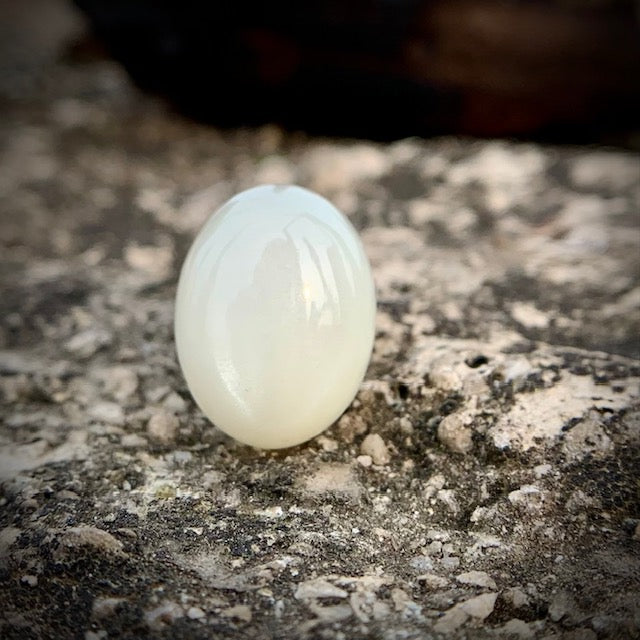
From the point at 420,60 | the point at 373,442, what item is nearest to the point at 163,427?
the point at 373,442

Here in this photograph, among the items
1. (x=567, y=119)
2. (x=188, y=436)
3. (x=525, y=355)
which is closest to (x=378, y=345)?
(x=525, y=355)

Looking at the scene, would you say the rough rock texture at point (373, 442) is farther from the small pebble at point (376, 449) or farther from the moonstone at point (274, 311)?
the moonstone at point (274, 311)

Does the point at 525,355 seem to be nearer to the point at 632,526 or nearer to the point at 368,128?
the point at 632,526

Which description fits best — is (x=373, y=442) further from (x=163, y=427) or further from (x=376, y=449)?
(x=163, y=427)

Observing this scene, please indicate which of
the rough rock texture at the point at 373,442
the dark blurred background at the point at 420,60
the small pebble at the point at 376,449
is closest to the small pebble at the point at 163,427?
the rough rock texture at the point at 373,442

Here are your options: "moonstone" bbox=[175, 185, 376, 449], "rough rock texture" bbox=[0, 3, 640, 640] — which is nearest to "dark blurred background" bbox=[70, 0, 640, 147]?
"rough rock texture" bbox=[0, 3, 640, 640]

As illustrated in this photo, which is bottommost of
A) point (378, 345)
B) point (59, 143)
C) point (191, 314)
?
point (59, 143)
